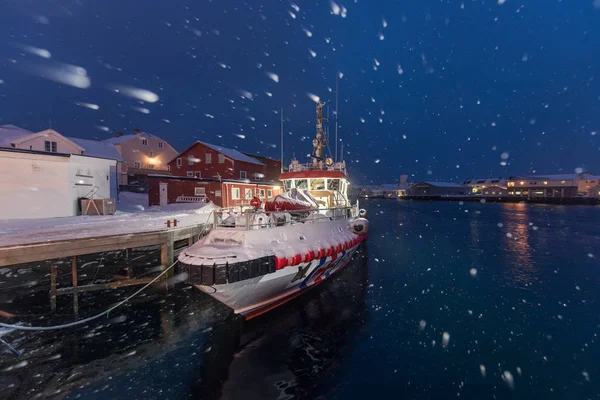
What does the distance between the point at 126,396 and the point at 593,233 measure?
40876mm

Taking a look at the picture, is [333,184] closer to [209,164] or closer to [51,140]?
[209,164]

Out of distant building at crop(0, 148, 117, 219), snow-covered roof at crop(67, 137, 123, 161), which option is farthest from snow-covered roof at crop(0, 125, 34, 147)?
distant building at crop(0, 148, 117, 219)

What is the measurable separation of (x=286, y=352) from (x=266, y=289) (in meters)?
1.79

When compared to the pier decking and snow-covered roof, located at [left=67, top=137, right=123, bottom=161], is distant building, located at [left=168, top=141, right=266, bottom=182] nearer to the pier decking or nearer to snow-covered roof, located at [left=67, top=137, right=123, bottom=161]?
snow-covered roof, located at [left=67, top=137, right=123, bottom=161]

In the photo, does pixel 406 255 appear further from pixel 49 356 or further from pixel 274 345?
pixel 49 356

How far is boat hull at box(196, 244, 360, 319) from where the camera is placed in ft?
24.1

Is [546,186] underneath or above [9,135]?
underneath

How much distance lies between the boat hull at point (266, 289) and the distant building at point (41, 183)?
14623 millimetres

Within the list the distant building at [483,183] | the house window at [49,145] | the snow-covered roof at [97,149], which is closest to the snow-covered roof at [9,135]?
the house window at [49,145]

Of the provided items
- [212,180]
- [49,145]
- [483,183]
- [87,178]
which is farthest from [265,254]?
A: [483,183]

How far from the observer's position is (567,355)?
7.48 meters

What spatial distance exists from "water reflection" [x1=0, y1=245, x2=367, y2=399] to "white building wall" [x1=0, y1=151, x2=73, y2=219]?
8295 millimetres

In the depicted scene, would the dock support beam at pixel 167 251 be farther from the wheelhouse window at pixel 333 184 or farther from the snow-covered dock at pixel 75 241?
the wheelhouse window at pixel 333 184

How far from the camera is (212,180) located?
84.4ft
